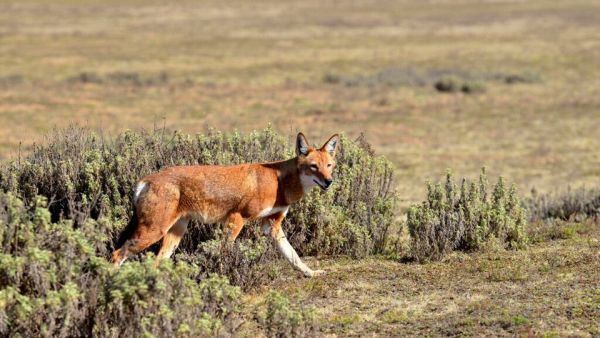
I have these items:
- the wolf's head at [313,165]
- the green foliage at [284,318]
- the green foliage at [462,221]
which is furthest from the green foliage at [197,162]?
the green foliage at [284,318]

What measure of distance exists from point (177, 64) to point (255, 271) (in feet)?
127

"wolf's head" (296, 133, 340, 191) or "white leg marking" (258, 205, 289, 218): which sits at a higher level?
"wolf's head" (296, 133, 340, 191)

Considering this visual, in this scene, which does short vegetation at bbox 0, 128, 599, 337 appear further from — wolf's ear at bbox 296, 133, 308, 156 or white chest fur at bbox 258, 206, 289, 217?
wolf's ear at bbox 296, 133, 308, 156

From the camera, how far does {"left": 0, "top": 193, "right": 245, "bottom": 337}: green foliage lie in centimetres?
621

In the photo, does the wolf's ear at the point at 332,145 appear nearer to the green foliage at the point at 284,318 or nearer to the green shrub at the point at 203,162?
the green shrub at the point at 203,162

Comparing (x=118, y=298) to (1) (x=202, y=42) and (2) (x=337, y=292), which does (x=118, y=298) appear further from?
(1) (x=202, y=42)

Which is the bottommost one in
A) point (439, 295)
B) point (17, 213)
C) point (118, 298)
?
point (439, 295)

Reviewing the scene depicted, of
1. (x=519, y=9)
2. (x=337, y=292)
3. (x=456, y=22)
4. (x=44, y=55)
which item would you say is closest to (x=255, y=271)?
(x=337, y=292)

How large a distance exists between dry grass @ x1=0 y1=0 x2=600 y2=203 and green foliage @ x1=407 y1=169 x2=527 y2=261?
3.58 metres

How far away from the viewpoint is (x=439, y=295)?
8938mm

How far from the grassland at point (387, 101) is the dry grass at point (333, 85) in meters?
0.11

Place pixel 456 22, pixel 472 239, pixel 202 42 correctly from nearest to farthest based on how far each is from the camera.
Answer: pixel 472 239 < pixel 202 42 < pixel 456 22

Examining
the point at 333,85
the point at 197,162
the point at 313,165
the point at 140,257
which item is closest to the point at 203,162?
the point at 197,162

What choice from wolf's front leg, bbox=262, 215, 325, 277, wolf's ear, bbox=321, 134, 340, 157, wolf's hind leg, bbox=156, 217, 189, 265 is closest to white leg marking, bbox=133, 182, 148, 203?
wolf's hind leg, bbox=156, 217, 189, 265
